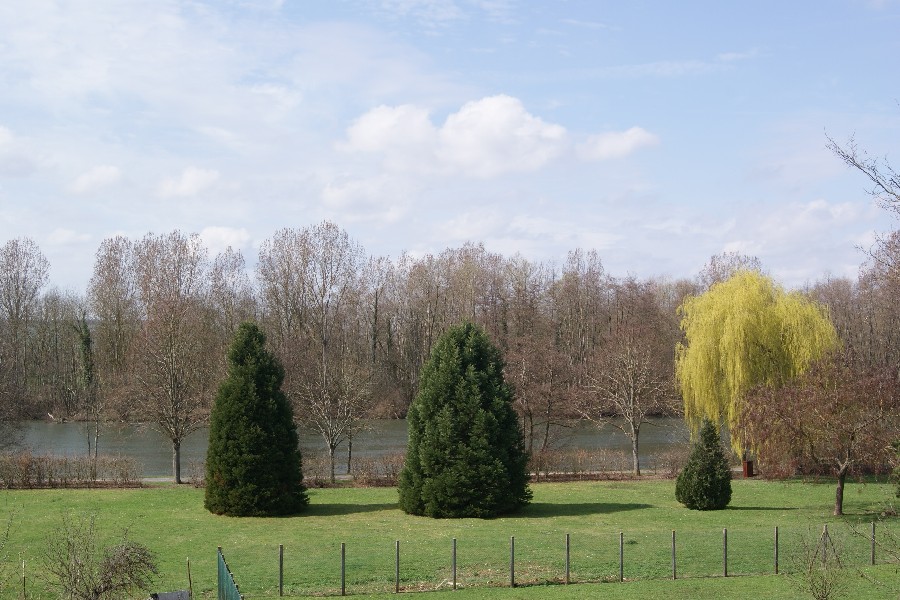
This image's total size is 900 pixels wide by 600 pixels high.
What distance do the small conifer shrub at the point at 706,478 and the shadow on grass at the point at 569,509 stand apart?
1.48 meters

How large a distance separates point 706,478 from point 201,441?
35.8 meters

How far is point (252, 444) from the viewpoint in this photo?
92.9 ft

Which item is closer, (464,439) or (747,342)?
(464,439)

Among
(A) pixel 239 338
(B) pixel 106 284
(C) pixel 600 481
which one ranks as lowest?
(C) pixel 600 481

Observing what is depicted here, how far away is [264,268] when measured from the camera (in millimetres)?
69125

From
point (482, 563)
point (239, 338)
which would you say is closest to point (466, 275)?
point (239, 338)

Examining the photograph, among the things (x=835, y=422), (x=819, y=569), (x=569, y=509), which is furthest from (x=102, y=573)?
(x=835, y=422)

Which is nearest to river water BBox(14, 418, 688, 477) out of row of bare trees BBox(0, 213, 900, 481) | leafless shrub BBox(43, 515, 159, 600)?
row of bare trees BBox(0, 213, 900, 481)

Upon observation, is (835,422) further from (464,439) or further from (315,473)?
(315,473)

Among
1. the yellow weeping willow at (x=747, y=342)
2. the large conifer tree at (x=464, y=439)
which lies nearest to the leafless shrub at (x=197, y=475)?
the large conifer tree at (x=464, y=439)

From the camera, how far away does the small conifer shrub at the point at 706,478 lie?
29.0 m

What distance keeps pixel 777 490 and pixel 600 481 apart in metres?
7.33

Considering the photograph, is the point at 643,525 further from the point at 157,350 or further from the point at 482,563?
the point at 157,350

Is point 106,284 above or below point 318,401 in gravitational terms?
above
